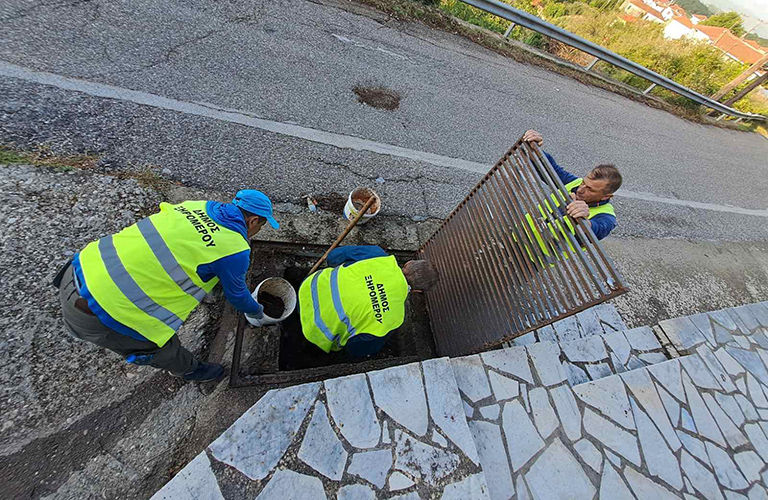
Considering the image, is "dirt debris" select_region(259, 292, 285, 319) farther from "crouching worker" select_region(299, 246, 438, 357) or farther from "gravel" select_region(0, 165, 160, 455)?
"gravel" select_region(0, 165, 160, 455)

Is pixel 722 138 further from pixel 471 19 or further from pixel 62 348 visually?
pixel 62 348

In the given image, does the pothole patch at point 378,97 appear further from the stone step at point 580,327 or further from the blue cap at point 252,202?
the stone step at point 580,327

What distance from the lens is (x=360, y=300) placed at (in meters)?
2.28

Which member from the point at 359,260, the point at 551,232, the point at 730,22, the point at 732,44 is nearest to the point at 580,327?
the point at 551,232

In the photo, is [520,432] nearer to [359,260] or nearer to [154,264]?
[359,260]

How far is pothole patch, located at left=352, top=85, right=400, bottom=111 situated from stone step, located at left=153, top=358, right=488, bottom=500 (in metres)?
4.03

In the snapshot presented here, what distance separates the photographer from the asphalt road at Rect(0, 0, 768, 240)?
11.2 feet

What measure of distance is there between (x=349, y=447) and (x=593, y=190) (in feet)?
9.39

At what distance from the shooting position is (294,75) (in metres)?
4.68

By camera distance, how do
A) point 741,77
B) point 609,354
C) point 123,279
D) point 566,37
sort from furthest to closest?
1. point 741,77
2. point 566,37
3. point 609,354
4. point 123,279

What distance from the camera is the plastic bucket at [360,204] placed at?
349 centimetres

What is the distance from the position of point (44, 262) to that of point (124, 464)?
63.7 inches

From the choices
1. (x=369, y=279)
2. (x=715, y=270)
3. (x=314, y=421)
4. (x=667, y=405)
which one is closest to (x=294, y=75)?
(x=369, y=279)

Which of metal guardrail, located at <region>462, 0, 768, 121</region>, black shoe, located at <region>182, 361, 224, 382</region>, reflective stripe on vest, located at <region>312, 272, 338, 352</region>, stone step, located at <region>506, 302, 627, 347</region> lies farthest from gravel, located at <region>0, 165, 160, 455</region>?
metal guardrail, located at <region>462, 0, 768, 121</region>
